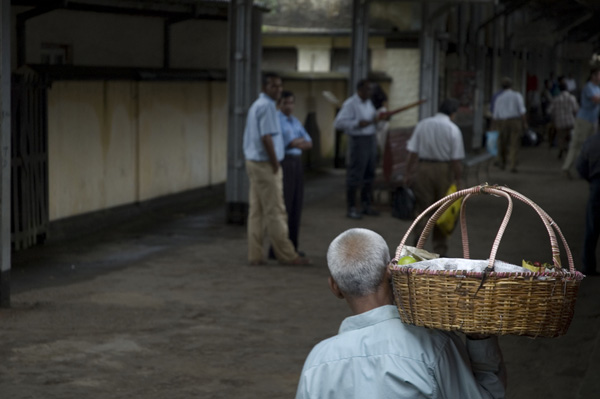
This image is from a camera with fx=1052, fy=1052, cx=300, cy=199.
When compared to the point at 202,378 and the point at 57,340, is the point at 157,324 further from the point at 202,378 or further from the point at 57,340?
the point at 202,378

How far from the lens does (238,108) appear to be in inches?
528

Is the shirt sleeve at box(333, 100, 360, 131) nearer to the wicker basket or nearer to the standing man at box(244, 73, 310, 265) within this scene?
the standing man at box(244, 73, 310, 265)

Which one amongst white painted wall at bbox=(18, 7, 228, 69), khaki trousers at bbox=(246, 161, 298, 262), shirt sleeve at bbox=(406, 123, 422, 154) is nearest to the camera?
khaki trousers at bbox=(246, 161, 298, 262)

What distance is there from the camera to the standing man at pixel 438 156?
10.5 m

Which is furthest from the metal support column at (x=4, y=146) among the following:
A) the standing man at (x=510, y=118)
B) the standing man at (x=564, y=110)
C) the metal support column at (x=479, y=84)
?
the metal support column at (x=479, y=84)

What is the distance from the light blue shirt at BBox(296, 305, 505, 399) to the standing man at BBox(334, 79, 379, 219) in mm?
10596

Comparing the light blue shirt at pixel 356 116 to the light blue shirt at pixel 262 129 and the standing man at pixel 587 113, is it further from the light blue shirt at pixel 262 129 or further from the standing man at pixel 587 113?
the standing man at pixel 587 113

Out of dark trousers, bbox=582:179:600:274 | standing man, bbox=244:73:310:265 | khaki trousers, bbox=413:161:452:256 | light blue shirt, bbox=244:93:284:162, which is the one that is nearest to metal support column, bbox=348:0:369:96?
khaki trousers, bbox=413:161:452:256

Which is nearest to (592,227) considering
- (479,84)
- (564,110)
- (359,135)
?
(359,135)

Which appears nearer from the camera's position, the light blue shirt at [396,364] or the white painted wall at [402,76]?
the light blue shirt at [396,364]

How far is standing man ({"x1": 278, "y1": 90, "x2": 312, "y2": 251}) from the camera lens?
1036cm

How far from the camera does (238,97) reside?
13.4m

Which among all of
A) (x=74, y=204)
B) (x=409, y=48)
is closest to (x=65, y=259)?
(x=74, y=204)

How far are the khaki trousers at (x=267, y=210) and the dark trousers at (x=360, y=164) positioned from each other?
3.55 metres
